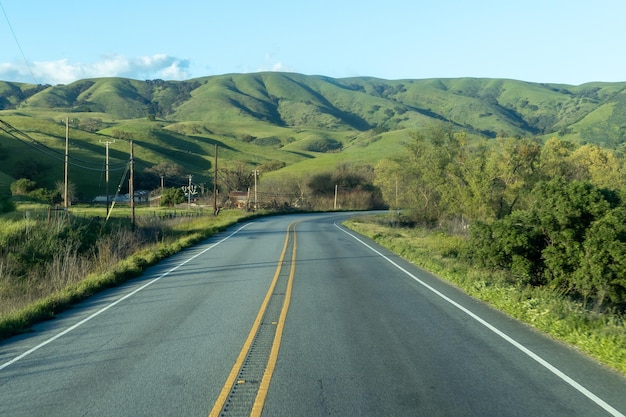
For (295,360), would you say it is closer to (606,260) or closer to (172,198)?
(606,260)

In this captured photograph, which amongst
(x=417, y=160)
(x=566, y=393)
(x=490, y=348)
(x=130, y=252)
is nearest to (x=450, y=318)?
(x=490, y=348)

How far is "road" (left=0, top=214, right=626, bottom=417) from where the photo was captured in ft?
18.9

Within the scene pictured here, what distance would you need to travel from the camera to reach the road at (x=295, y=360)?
18.9ft

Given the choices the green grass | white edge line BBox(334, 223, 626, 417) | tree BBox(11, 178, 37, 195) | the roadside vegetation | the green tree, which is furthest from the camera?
tree BBox(11, 178, 37, 195)

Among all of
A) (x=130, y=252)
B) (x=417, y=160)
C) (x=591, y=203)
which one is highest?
(x=417, y=160)

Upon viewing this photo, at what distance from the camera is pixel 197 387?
245 inches

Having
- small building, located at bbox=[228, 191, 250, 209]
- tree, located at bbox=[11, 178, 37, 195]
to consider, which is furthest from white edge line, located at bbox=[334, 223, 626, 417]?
tree, located at bbox=[11, 178, 37, 195]

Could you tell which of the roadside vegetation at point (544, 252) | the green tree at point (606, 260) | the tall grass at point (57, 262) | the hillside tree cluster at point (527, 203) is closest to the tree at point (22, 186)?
the tall grass at point (57, 262)

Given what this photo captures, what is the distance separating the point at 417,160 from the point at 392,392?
1960 inches

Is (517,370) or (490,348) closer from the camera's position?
(517,370)

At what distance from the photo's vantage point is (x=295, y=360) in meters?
7.29

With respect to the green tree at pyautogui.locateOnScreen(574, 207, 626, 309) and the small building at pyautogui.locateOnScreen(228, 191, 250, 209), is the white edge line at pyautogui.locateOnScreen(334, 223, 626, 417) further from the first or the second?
the small building at pyautogui.locateOnScreen(228, 191, 250, 209)

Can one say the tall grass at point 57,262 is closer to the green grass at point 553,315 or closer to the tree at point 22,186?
the green grass at point 553,315

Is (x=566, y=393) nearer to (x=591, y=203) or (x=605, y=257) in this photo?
(x=605, y=257)
